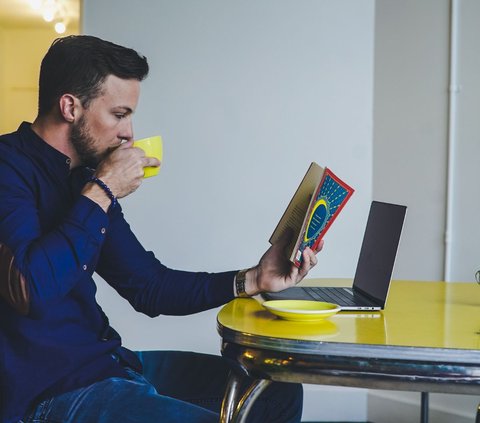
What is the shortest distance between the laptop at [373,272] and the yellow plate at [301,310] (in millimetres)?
127

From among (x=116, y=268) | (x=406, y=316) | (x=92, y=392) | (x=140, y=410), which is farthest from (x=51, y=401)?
(x=406, y=316)

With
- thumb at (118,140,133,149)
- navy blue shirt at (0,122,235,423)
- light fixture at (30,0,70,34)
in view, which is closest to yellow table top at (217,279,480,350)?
navy blue shirt at (0,122,235,423)

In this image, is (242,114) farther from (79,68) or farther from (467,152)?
(79,68)

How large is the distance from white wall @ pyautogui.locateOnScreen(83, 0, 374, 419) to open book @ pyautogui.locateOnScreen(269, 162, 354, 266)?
1401 mm

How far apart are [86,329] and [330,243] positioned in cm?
173

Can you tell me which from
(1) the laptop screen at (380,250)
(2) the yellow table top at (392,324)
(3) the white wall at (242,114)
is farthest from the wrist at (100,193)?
(3) the white wall at (242,114)

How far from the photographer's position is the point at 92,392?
1.25m

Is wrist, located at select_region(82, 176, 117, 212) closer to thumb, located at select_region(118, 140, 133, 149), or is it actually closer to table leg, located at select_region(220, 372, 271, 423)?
thumb, located at select_region(118, 140, 133, 149)

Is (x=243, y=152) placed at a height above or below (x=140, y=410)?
above

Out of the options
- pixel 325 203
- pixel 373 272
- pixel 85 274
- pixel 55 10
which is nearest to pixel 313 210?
pixel 325 203

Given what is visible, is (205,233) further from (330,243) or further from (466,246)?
(466,246)

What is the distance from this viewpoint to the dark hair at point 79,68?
141 cm

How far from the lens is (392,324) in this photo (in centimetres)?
128

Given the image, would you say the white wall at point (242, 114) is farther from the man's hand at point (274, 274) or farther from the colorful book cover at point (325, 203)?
the colorful book cover at point (325, 203)
